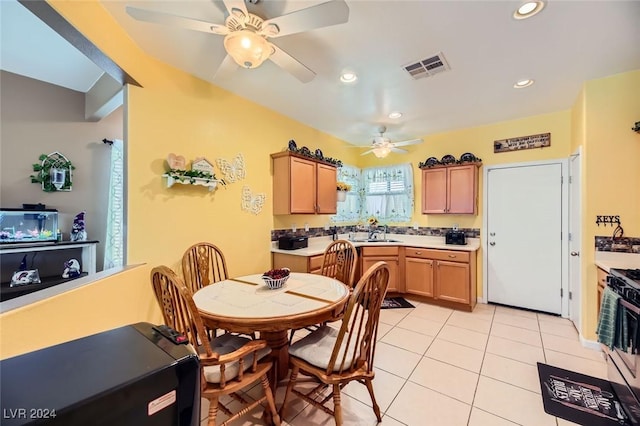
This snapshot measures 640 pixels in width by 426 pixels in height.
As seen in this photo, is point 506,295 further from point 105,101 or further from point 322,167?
point 105,101

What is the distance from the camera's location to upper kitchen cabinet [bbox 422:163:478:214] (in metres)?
3.73

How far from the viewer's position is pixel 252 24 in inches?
61.2

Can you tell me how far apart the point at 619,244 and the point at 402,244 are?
7.24ft

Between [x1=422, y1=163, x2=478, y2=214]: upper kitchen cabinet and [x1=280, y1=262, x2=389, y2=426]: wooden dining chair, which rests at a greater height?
[x1=422, y1=163, x2=478, y2=214]: upper kitchen cabinet

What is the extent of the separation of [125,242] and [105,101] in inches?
78.7

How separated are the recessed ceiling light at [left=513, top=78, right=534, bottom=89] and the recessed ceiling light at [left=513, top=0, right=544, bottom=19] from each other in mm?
1048

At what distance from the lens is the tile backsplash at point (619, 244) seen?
2.37m

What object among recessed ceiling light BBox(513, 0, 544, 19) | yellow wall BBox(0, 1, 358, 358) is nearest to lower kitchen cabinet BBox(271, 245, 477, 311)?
yellow wall BBox(0, 1, 358, 358)

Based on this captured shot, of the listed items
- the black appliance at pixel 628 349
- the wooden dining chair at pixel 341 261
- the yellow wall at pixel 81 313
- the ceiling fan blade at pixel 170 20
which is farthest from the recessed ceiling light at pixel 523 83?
the yellow wall at pixel 81 313

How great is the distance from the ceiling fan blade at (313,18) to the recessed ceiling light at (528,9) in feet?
4.12

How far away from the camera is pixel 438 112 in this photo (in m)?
3.36

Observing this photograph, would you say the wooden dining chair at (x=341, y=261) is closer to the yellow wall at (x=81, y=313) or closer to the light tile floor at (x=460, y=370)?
the light tile floor at (x=460, y=370)

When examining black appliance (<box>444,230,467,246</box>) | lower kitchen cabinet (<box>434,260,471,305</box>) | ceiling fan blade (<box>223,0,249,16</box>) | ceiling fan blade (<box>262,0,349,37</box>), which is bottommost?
lower kitchen cabinet (<box>434,260,471,305</box>)

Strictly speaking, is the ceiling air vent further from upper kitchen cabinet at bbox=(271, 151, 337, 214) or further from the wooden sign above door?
the wooden sign above door
